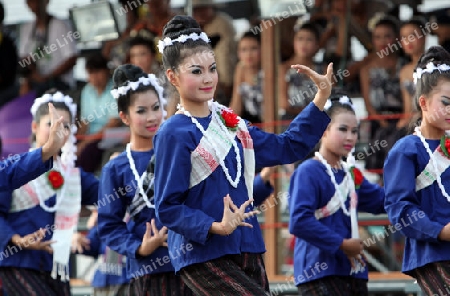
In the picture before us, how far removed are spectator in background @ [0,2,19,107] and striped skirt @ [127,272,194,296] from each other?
176 inches

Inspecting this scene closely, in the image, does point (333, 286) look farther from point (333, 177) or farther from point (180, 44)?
point (180, 44)

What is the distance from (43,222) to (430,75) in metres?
2.78

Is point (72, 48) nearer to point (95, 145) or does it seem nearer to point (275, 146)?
point (95, 145)

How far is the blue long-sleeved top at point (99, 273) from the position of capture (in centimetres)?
745

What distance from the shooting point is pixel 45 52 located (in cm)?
1014

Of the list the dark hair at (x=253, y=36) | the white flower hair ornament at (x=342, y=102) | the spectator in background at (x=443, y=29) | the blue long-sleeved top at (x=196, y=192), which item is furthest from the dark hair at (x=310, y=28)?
the blue long-sleeved top at (x=196, y=192)

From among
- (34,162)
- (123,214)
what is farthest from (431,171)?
(34,162)

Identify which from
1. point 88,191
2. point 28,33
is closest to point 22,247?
point 88,191

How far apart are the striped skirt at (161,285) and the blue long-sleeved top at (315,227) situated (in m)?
0.78

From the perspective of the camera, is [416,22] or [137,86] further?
[416,22]

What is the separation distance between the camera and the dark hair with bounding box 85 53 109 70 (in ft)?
31.9

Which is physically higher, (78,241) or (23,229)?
(23,229)

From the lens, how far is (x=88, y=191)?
717cm

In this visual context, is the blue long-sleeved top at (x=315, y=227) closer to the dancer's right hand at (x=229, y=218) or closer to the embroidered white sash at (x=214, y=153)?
the embroidered white sash at (x=214, y=153)
